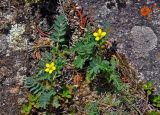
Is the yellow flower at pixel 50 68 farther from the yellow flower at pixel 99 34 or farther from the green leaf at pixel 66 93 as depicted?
the yellow flower at pixel 99 34

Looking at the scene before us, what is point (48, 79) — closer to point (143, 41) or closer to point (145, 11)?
point (143, 41)

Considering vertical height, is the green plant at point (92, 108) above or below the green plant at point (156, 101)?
below

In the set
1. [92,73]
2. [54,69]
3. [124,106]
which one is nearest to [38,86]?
[54,69]

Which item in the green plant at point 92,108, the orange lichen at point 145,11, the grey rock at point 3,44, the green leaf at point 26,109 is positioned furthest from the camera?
the grey rock at point 3,44

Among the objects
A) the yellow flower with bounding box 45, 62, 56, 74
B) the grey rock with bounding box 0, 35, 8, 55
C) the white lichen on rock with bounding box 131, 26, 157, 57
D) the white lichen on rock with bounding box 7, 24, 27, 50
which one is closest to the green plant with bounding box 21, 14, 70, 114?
the yellow flower with bounding box 45, 62, 56, 74

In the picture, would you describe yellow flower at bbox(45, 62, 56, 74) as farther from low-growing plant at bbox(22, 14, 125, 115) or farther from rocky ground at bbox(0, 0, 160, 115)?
rocky ground at bbox(0, 0, 160, 115)

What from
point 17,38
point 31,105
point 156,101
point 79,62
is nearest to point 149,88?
point 156,101

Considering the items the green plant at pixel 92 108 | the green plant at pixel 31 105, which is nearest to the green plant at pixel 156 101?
the green plant at pixel 92 108
